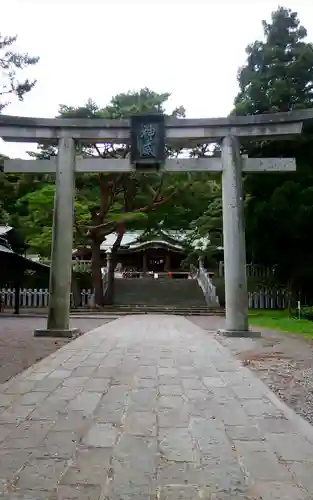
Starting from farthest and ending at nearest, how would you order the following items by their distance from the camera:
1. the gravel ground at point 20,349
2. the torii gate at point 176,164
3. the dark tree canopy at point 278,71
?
the dark tree canopy at point 278,71, the torii gate at point 176,164, the gravel ground at point 20,349

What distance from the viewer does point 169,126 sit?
11461mm

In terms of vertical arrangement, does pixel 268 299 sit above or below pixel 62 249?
below

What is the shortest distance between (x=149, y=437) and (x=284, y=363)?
4.14 m

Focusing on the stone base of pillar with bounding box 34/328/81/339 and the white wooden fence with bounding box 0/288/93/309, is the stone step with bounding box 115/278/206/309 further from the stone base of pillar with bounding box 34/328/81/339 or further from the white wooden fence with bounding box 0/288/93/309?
the stone base of pillar with bounding box 34/328/81/339

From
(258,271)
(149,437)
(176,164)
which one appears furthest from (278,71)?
(149,437)

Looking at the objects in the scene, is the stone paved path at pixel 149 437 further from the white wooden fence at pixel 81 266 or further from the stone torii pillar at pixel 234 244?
the white wooden fence at pixel 81 266

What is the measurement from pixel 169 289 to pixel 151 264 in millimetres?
9288

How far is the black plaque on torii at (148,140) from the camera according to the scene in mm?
11375

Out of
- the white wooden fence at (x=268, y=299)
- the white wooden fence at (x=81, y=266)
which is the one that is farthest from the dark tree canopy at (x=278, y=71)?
the white wooden fence at (x=81, y=266)

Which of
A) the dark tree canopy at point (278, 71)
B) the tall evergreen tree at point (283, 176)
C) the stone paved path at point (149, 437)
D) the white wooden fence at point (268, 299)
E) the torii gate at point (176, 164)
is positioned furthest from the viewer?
the white wooden fence at point (268, 299)

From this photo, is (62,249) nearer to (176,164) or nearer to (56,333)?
(56,333)

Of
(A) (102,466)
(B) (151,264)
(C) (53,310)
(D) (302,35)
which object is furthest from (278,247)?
(A) (102,466)

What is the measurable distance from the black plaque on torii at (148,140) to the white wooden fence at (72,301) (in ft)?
45.5

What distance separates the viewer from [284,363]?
7.10 m
